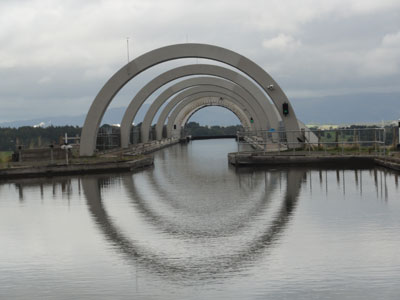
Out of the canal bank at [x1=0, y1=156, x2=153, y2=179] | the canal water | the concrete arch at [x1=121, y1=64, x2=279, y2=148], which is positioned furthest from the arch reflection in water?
the concrete arch at [x1=121, y1=64, x2=279, y2=148]

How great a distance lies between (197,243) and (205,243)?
12 cm

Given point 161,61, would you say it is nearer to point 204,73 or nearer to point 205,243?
point 204,73

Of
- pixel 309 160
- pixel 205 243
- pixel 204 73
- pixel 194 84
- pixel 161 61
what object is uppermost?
pixel 194 84

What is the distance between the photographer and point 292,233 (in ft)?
32.3

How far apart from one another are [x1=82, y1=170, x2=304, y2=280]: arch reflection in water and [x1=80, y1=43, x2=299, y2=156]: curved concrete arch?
17.9 metres

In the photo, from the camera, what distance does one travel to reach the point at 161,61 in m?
32.2

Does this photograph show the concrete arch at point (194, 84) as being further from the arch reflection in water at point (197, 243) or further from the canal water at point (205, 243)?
the arch reflection in water at point (197, 243)

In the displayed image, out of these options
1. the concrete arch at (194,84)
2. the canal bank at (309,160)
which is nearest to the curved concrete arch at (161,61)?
the canal bank at (309,160)

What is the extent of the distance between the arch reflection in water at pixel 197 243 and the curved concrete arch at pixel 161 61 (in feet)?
58.6

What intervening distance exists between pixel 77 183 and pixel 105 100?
37.0 ft

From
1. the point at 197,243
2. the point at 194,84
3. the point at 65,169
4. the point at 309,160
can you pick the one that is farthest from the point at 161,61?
the point at 194,84

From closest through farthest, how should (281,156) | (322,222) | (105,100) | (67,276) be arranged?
(67,276) → (322,222) → (281,156) → (105,100)

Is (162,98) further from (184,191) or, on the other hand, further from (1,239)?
(1,239)

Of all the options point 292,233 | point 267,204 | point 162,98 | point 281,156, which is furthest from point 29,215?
point 162,98
